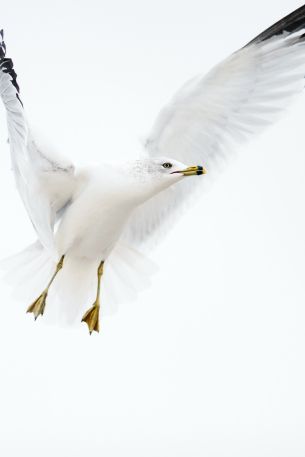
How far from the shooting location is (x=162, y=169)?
654 cm

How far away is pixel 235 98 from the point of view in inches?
269

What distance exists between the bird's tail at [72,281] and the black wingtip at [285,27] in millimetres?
1604

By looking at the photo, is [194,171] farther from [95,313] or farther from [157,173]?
[95,313]

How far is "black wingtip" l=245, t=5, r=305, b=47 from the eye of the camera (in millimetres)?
6785

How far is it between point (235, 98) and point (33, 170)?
134 cm

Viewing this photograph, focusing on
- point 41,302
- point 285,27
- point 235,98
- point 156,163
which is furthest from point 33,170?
point 285,27

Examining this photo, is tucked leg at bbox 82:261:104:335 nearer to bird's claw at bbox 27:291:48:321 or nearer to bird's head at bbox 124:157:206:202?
bird's claw at bbox 27:291:48:321

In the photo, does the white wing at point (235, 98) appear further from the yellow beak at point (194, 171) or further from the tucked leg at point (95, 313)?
the tucked leg at point (95, 313)

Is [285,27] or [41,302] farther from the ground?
[285,27]

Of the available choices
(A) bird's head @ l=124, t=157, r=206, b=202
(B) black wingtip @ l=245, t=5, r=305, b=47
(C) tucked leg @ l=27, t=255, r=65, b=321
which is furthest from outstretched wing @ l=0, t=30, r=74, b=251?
(B) black wingtip @ l=245, t=5, r=305, b=47

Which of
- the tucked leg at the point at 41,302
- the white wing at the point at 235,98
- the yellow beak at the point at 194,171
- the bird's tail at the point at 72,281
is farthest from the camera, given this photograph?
the bird's tail at the point at 72,281

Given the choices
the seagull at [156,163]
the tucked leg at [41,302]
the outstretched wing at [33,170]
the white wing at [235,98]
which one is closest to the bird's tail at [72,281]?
the seagull at [156,163]

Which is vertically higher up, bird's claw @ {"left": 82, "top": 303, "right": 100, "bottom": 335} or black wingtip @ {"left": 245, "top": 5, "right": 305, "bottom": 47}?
black wingtip @ {"left": 245, "top": 5, "right": 305, "bottom": 47}

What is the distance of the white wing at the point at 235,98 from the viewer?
22.0 feet
